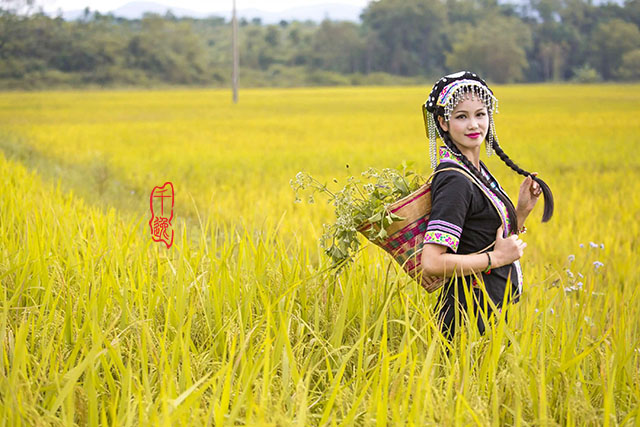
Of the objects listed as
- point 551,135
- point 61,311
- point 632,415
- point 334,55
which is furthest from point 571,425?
point 334,55

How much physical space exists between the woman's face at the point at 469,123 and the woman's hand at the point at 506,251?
0.25 m

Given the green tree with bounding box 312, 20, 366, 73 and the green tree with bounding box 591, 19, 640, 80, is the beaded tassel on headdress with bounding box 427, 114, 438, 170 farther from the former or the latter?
the green tree with bounding box 312, 20, 366, 73

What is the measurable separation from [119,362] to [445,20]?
193 ft

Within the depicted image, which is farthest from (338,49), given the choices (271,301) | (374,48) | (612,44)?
(271,301)

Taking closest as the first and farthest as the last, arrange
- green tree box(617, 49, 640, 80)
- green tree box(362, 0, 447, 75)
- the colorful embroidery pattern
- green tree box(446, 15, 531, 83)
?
the colorful embroidery pattern → green tree box(617, 49, 640, 80) → green tree box(446, 15, 531, 83) → green tree box(362, 0, 447, 75)

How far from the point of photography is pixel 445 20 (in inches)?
2243

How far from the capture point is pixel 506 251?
1683 mm

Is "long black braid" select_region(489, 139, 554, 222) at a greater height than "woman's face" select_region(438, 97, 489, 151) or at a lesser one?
lesser

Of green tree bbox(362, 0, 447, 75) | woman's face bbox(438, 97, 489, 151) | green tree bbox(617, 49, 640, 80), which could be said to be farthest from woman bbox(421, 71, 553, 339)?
green tree bbox(362, 0, 447, 75)

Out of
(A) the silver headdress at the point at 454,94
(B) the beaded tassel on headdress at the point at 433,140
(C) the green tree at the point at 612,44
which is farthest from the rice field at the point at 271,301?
(C) the green tree at the point at 612,44

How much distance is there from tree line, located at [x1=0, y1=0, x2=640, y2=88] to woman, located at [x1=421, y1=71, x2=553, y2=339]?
2477 cm

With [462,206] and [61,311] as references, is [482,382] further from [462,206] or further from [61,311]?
[61,311]

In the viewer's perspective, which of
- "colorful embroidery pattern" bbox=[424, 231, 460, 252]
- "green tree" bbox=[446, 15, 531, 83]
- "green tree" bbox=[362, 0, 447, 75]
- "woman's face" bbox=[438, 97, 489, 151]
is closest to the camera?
"colorful embroidery pattern" bbox=[424, 231, 460, 252]

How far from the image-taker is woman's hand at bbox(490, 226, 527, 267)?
1.68 m
